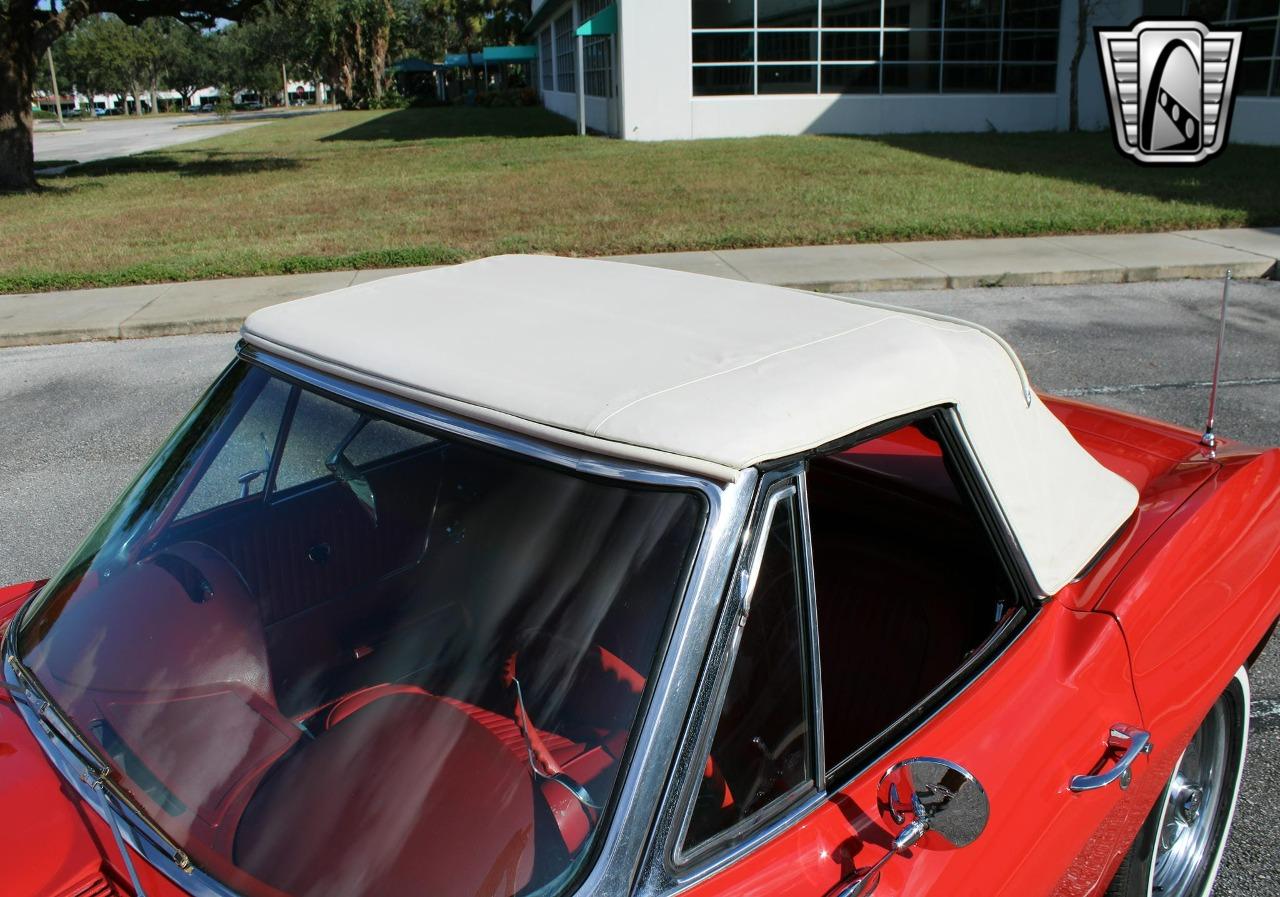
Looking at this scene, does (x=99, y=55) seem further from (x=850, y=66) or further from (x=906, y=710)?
(x=906, y=710)

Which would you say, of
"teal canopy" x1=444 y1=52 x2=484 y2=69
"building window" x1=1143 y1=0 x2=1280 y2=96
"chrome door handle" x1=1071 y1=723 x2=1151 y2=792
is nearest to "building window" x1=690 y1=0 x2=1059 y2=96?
"building window" x1=1143 y1=0 x2=1280 y2=96

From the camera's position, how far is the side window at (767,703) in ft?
4.77

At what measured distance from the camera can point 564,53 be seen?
3806cm

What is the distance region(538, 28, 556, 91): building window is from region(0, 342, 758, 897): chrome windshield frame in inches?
1662

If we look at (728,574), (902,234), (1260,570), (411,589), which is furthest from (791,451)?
(902,234)

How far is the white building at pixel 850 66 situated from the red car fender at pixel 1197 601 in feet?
77.1

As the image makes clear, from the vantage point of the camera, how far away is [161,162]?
25.5 m

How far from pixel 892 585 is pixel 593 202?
42.3 feet

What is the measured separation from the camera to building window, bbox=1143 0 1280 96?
2039 cm

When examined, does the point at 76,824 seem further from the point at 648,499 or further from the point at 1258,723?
the point at 1258,723

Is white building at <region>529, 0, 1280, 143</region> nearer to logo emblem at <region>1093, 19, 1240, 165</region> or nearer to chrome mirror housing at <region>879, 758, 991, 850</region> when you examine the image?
logo emblem at <region>1093, 19, 1240, 165</region>

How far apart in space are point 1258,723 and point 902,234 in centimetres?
923

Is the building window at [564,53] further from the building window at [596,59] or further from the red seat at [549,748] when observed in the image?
the red seat at [549,748]

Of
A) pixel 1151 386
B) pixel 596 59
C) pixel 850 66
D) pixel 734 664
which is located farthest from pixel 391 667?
pixel 596 59
